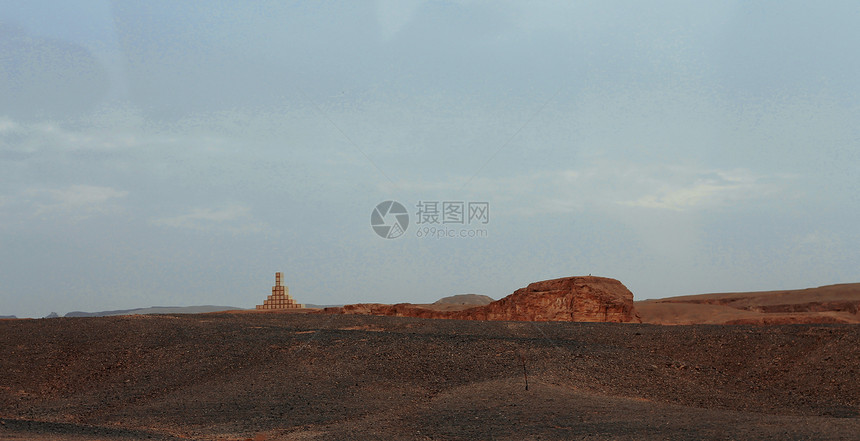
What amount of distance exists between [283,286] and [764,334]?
32025 millimetres

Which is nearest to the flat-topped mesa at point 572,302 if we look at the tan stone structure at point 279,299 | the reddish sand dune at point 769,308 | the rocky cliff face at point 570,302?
the rocky cliff face at point 570,302

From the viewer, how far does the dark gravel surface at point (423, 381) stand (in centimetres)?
1087

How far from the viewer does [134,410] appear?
13211 mm

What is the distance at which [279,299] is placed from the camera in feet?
144

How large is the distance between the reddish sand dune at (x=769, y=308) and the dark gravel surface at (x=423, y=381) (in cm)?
1596

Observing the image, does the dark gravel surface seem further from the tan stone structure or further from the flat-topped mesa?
the tan stone structure

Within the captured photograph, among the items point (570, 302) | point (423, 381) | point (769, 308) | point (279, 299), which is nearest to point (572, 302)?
point (570, 302)

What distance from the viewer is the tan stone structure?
43781 mm

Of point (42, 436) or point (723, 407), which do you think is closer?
point (42, 436)

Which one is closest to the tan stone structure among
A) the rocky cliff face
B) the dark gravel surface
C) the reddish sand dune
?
the rocky cliff face

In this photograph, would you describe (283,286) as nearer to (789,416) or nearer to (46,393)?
(46,393)

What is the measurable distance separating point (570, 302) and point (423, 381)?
1398 cm

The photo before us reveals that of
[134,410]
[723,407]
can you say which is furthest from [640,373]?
A: [134,410]

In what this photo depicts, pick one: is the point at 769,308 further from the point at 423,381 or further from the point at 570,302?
the point at 423,381
